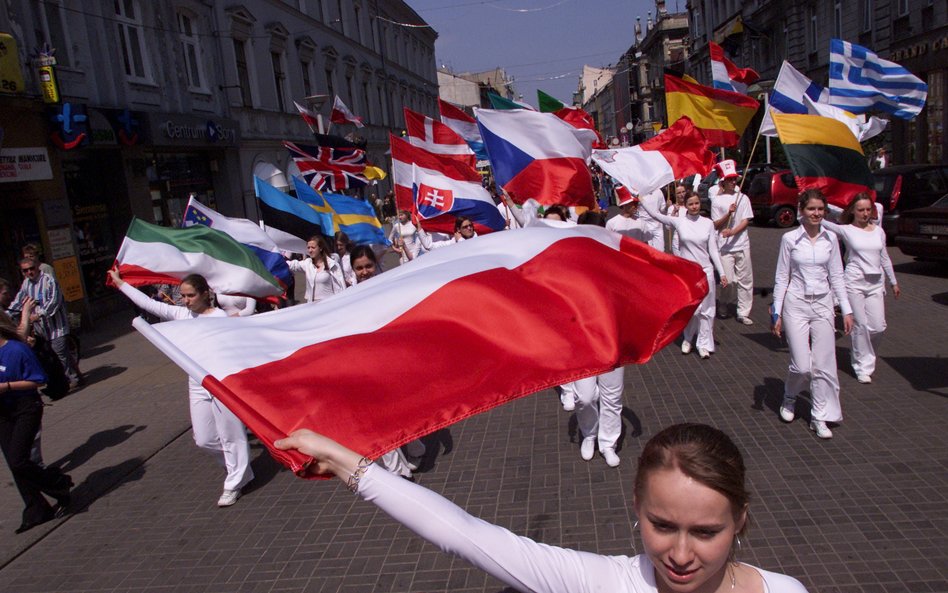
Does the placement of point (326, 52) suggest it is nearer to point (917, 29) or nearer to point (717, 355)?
point (917, 29)

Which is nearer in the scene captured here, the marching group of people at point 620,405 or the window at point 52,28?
the marching group of people at point 620,405

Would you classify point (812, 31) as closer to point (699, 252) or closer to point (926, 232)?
point (926, 232)

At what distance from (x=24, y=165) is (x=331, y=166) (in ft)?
19.7

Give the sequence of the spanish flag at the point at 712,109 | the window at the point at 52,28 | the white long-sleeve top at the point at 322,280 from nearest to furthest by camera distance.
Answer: the white long-sleeve top at the point at 322,280
the spanish flag at the point at 712,109
the window at the point at 52,28

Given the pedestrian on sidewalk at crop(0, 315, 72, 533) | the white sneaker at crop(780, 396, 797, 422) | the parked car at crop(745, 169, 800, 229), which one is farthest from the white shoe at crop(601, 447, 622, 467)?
the parked car at crop(745, 169, 800, 229)

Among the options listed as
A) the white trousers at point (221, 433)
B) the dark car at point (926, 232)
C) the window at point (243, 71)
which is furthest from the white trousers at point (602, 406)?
the window at point (243, 71)

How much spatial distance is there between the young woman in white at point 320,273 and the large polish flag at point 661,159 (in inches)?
136

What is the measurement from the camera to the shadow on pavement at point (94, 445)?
23.6 ft

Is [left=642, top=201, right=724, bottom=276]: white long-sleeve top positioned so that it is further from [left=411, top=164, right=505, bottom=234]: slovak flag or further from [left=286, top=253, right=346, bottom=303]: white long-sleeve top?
[left=286, top=253, right=346, bottom=303]: white long-sleeve top

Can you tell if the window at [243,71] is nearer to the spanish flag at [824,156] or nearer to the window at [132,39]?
the window at [132,39]

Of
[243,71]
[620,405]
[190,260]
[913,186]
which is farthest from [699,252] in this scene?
[243,71]

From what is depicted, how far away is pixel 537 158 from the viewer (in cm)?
738

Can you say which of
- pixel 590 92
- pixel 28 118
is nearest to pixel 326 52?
pixel 28 118

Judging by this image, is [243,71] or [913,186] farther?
[243,71]
